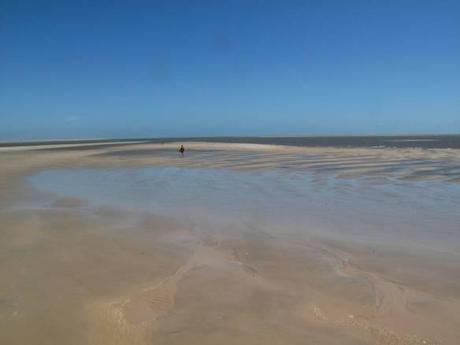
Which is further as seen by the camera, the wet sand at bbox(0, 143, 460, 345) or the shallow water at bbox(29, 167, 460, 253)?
the shallow water at bbox(29, 167, 460, 253)

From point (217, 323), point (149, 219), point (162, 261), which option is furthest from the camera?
point (149, 219)

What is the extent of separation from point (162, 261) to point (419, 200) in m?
7.96

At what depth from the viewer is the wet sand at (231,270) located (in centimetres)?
408

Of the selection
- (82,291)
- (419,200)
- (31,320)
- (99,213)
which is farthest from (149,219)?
(419,200)

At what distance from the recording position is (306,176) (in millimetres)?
17906

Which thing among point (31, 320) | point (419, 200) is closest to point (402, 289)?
point (31, 320)

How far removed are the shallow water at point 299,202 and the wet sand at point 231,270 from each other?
0.06 meters

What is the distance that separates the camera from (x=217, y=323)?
418 centimetres

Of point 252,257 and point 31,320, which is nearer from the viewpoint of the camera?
point 31,320

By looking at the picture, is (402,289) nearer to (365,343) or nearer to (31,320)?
(365,343)

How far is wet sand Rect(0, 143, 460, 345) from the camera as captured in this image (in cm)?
408

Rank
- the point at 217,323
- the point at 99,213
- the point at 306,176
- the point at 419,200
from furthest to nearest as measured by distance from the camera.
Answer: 1. the point at 306,176
2. the point at 419,200
3. the point at 99,213
4. the point at 217,323

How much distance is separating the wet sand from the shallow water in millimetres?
59

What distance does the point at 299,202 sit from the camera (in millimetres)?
11391
